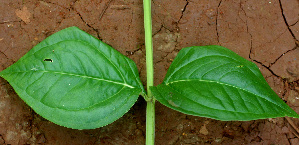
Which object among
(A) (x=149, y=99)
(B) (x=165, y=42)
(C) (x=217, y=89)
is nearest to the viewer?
(C) (x=217, y=89)

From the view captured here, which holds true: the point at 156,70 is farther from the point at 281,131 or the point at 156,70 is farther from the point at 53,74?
the point at 281,131

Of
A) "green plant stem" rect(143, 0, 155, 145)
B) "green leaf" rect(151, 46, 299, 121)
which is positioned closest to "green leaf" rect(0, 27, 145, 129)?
"green plant stem" rect(143, 0, 155, 145)

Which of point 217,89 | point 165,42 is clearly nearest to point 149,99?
point 217,89

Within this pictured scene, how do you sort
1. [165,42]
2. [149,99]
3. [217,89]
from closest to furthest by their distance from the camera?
[217,89]
[149,99]
[165,42]

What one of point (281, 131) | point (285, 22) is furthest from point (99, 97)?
point (285, 22)

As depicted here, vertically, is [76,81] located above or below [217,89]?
below

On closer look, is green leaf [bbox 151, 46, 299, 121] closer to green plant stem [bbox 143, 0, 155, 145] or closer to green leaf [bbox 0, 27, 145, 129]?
green plant stem [bbox 143, 0, 155, 145]

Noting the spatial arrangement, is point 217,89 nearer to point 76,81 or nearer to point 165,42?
point 165,42

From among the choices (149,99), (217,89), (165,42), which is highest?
(165,42)
